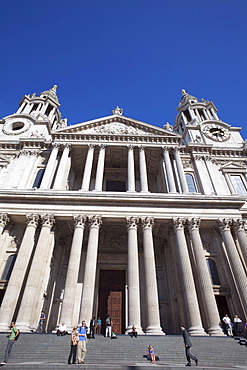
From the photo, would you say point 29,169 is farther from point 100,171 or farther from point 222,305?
point 222,305

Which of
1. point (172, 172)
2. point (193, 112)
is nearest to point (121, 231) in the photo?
point (172, 172)

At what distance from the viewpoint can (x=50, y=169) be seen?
22109 mm

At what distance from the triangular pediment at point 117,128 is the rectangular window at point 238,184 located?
7436 millimetres

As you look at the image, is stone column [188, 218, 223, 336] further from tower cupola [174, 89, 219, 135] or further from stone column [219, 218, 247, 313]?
tower cupola [174, 89, 219, 135]

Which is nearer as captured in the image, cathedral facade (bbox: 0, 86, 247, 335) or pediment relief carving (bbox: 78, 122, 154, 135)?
cathedral facade (bbox: 0, 86, 247, 335)

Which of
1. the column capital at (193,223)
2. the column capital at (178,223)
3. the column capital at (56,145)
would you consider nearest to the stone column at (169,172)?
the column capital at (178,223)

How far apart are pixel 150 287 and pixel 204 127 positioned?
22.5 meters

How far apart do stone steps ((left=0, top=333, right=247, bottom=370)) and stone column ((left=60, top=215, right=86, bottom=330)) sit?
222 cm

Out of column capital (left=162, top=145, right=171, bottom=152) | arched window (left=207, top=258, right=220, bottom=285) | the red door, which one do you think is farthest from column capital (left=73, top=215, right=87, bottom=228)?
column capital (left=162, top=145, right=171, bottom=152)

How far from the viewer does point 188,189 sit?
22.3 m

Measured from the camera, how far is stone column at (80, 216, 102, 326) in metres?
14.2

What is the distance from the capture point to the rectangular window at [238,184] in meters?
23.3

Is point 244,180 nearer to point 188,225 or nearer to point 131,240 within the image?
point 188,225

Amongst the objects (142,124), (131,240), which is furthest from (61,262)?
(142,124)
